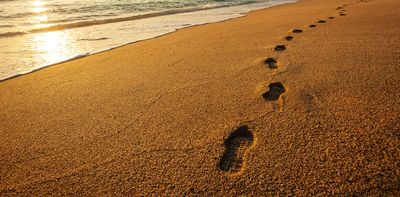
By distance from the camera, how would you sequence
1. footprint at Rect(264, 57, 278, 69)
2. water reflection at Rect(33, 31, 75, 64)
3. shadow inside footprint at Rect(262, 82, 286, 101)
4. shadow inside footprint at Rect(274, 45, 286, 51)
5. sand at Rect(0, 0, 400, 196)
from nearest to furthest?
1. sand at Rect(0, 0, 400, 196)
2. shadow inside footprint at Rect(262, 82, 286, 101)
3. footprint at Rect(264, 57, 278, 69)
4. shadow inside footprint at Rect(274, 45, 286, 51)
5. water reflection at Rect(33, 31, 75, 64)

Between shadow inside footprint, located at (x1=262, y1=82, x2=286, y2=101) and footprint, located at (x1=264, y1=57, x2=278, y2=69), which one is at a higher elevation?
footprint, located at (x1=264, y1=57, x2=278, y2=69)

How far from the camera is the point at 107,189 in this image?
3.78ft

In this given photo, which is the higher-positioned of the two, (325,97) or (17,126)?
(325,97)

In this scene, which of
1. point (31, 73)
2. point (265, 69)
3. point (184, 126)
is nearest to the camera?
point (184, 126)

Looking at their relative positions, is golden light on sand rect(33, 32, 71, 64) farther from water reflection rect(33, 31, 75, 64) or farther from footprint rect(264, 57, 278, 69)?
footprint rect(264, 57, 278, 69)

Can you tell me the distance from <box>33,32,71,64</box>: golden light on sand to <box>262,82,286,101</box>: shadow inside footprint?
2.40 meters

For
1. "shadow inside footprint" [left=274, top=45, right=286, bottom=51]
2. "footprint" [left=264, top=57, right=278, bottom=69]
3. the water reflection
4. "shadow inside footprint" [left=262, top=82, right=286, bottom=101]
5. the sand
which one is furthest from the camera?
the water reflection

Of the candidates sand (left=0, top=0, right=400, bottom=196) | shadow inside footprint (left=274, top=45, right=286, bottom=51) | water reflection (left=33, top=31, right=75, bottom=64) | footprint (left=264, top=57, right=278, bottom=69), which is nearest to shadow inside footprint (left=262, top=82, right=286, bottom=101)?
sand (left=0, top=0, right=400, bottom=196)

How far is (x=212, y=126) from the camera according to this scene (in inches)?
60.9

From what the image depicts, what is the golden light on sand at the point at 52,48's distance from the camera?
→ 133 inches

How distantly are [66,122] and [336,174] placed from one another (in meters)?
1.43

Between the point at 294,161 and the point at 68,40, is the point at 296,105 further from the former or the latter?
the point at 68,40

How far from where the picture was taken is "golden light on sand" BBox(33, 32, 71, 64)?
3.37 m

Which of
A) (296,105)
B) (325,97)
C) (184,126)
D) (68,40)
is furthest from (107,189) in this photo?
(68,40)
